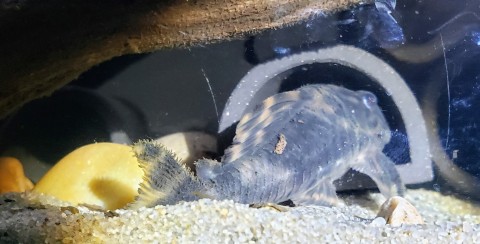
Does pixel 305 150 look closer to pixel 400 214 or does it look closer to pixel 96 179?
pixel 400 214

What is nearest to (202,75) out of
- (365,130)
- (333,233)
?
(365,130)

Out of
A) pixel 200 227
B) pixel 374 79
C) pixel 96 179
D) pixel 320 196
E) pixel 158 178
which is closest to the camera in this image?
pixel 200 227

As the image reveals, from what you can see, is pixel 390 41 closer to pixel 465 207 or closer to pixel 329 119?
pixel 329 119

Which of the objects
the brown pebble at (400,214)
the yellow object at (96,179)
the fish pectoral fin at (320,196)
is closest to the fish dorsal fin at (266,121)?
the fish pectoral fin at (320,196)

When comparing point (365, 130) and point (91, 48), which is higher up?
point (91, 48)

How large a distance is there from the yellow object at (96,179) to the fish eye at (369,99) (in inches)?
54.2

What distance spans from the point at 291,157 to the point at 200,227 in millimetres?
882

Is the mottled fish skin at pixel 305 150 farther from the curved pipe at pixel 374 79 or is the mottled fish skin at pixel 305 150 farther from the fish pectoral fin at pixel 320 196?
the curved pipe at pixel 374 79

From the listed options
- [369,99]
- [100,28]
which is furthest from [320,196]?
[100,28]

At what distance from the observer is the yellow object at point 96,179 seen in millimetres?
2033

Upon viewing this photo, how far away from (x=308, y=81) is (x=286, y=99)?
25 centimetres

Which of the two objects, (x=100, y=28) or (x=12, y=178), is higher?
(x=100, y=28)

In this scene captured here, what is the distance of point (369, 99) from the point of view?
2.64 metres

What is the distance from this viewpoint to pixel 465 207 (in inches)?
101
